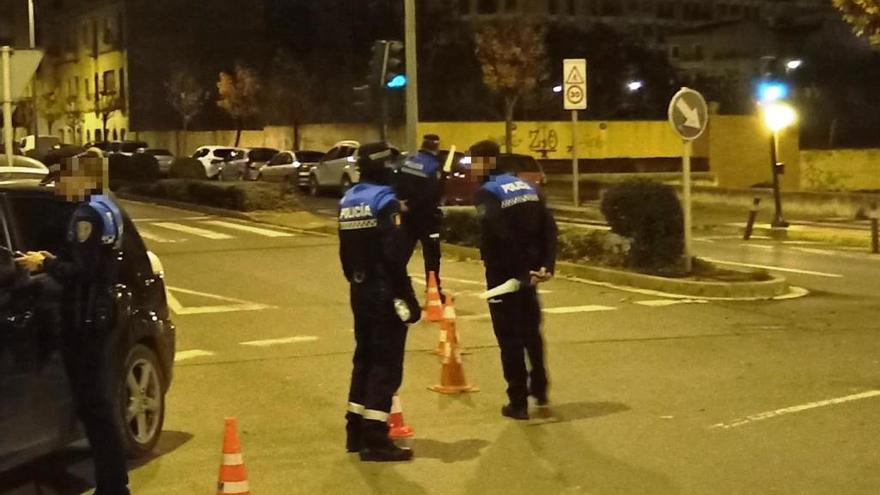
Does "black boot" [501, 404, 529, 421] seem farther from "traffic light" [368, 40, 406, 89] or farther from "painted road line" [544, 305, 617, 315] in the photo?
"traffic light" [368, 40, 406, 89]

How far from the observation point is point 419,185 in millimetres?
10289

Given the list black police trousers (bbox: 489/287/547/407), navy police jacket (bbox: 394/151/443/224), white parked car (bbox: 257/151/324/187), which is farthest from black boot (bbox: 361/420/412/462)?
white parked car (bbox: 257/151/324/187)

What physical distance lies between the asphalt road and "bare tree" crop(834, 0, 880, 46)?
22.5ft

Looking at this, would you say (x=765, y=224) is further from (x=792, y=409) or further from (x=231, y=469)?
(x=231, y=469)

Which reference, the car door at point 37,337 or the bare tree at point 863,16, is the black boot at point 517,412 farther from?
the bare tree at point 863,16

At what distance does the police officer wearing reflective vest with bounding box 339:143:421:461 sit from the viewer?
7410 mm

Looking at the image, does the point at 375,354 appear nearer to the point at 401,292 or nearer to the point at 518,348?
the point at 401,292

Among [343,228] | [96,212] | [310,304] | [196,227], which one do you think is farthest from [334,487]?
[196,227]

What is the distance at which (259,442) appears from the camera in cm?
815

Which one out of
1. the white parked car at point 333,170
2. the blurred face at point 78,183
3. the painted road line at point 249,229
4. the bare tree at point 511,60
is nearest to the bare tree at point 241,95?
the bare tree at point 511,60

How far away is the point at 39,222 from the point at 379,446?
227 cm

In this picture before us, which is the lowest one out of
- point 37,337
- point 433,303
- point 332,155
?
point 433,303

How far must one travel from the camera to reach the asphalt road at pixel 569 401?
723 cm

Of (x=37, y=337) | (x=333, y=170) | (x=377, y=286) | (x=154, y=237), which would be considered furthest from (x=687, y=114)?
(x=333, y=170)
